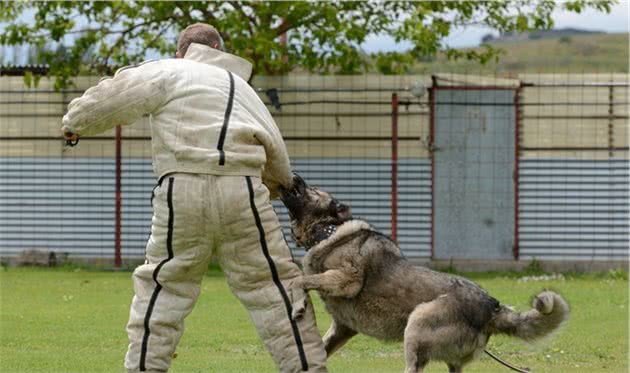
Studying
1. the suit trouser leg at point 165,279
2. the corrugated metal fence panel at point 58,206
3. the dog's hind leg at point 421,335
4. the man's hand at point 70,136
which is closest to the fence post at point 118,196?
the corrugated metal fence panel at point 58,206

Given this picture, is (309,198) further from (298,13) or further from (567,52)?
(567,52)

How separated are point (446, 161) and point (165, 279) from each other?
37.0 ft

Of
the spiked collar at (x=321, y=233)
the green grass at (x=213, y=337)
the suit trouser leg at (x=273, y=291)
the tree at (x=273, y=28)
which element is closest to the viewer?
the suit trouser leg at (x=273, y=291)

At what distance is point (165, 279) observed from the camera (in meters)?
Answer: 7.05

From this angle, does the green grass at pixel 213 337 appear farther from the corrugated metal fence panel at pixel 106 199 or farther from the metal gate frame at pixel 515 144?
the corrugated metal fence panel at pixel 106 199

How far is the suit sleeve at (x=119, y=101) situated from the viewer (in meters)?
6.93

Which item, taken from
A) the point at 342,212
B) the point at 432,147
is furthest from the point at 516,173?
the point at 342,212

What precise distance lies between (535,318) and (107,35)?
476 inches

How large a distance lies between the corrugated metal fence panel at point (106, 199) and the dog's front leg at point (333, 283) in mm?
10702

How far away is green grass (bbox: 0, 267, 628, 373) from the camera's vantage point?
30.1 ft

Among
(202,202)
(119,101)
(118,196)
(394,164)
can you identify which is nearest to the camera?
(202,202)

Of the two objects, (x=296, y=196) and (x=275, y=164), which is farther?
(x=296, y=196)

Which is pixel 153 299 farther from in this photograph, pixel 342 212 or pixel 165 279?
pixel 342 212

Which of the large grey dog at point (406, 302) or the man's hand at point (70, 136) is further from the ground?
the man's hand at point (70, 136)
